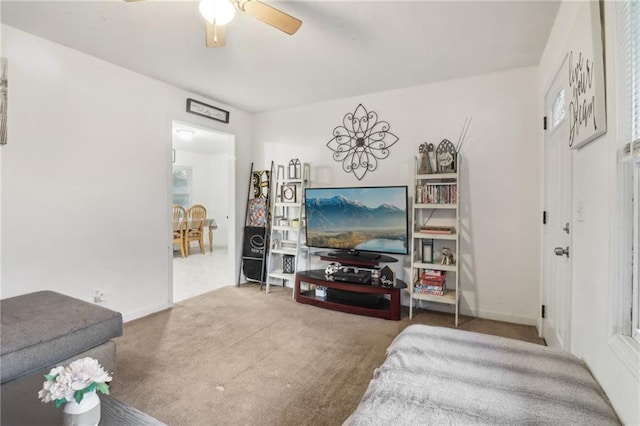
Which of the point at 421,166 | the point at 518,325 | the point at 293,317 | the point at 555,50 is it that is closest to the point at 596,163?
the point at 555,50

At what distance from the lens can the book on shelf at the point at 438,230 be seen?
3150mm

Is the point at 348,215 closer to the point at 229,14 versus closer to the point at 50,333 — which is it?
the point at 229,14

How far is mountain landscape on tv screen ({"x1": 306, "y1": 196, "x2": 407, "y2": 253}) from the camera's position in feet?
11.1

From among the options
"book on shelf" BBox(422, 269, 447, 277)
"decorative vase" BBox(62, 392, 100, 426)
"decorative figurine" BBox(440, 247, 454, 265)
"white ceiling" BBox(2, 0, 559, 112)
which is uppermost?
"white ceiling" BBox(2, 0, 559, 112)

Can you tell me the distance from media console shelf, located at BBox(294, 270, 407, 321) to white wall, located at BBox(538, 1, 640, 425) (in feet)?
5.39

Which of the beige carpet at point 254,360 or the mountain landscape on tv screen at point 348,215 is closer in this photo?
the beige carpet at point 254,360

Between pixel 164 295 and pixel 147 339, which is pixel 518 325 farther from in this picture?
pixel 164 295

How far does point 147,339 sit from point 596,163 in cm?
325

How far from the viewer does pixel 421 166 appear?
3342mm

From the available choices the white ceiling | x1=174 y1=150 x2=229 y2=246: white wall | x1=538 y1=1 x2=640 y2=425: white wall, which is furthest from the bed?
x1=174 y1=150 x2=229 y2=246: white wall

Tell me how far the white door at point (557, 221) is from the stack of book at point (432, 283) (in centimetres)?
84

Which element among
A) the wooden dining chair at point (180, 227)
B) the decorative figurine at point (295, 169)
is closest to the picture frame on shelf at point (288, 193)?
the decorative figurine at point (295, 169)

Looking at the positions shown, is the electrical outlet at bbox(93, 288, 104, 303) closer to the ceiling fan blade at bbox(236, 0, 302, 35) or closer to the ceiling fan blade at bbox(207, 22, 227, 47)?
the ceiling fan blade at bbox(207, 22, 227, 47)

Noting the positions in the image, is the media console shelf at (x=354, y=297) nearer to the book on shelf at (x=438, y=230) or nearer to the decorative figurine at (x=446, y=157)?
the book on shelf at (x=438, y=230)
